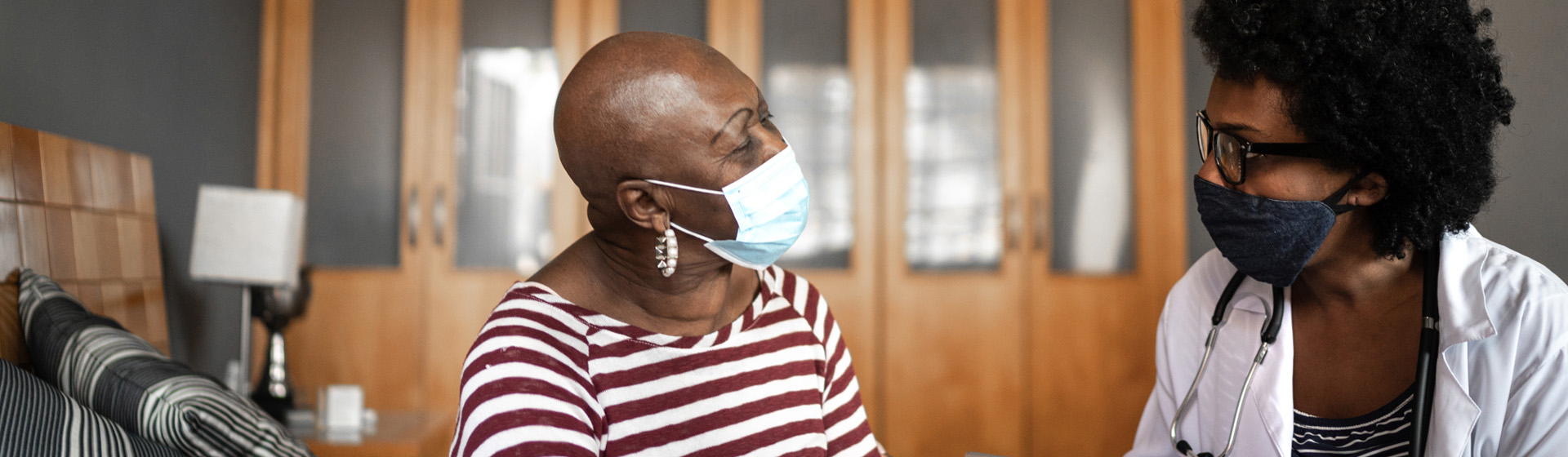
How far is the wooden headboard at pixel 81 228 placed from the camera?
4.71 feet

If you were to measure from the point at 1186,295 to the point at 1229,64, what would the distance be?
43 centimetres

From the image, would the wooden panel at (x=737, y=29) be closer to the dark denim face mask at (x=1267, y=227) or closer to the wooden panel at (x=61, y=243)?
the wooden panel at (x=61, y=243)

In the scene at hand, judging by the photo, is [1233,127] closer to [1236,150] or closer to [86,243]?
[1236,150]

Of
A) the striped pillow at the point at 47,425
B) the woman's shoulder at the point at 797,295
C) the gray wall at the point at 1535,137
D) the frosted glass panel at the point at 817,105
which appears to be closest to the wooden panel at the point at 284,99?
the frosted glass panel at the point at 817,105

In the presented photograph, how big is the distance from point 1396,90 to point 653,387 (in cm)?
100

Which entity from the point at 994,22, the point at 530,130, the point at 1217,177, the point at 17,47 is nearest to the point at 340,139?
the point at 530,130

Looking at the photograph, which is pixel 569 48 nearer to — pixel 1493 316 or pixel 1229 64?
pixel 1229 64

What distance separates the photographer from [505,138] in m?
3.26

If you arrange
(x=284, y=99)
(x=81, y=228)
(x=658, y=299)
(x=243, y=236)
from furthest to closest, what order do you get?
(x=284, y=99) → (x=243, y=236) → (x=81, y=228) → (x=658, y=299)

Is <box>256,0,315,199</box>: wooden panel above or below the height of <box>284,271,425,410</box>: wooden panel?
above

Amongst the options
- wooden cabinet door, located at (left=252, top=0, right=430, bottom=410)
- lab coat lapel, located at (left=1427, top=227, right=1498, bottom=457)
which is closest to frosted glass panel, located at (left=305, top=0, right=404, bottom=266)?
wooden cabinet door, located at (left=252, top=0, right=430, bottom=410)

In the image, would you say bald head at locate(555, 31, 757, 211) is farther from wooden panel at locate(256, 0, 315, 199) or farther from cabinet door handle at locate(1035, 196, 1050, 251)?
wooden panel at locate(256, 0, 315, 199)

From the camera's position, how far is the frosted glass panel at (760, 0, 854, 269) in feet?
10.9

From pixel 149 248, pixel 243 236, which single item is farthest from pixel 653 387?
pixel 243 236
